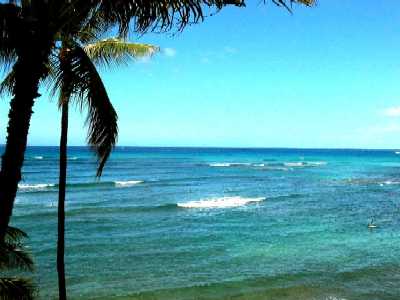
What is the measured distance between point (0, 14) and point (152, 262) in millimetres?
16678

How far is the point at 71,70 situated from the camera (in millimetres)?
7480

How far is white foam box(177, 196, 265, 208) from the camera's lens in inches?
1566

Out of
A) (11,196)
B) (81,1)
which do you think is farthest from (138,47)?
(11,196)

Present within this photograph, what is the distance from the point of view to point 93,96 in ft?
24.6

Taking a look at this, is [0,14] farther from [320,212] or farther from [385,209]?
[385,209]

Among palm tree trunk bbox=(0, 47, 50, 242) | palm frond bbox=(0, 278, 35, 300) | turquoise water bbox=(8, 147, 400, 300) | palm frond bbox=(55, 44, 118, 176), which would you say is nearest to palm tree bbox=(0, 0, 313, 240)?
palm tree trunk bbox=(0, 47, 50, 242)

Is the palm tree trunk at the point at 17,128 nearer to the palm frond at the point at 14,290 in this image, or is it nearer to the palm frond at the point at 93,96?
the palm frond at the point at 93,96

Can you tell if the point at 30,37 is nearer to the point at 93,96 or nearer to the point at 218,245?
the point at 93,96

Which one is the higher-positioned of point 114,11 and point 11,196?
point 114,11

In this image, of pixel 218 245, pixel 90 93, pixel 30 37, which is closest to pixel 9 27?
pixel 30 37

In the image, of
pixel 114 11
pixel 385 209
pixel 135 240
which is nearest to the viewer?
pixel 114 11

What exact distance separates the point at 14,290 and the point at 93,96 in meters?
3.68

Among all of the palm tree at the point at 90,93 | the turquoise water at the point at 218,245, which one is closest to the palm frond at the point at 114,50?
the palm tree at the point at 90,93

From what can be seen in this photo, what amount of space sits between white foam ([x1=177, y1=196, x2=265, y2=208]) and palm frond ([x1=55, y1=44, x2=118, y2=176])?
103ft
